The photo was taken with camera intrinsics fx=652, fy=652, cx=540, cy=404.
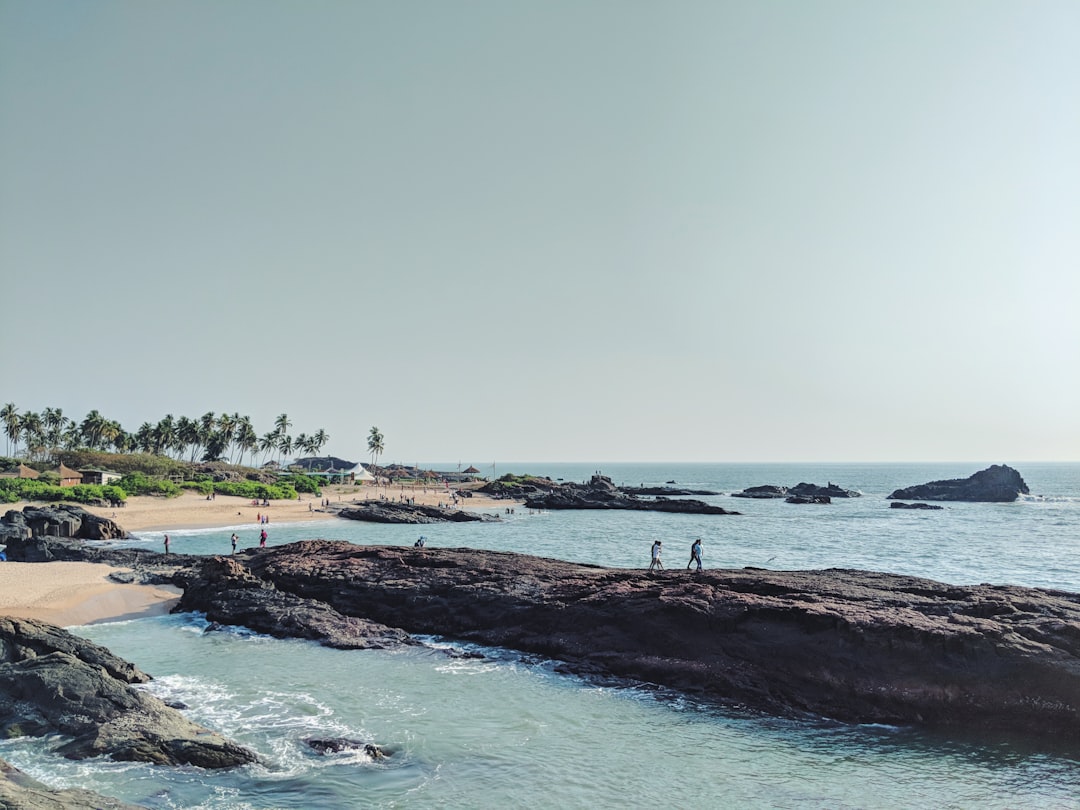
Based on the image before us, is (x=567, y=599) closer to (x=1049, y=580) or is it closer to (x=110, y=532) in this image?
(x=1049, y=580)

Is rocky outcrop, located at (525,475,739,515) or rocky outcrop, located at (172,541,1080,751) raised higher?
rocky outcrop, located at (172,541,1080,751)

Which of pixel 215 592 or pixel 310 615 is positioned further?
pixel 215 592

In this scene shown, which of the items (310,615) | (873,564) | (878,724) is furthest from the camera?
(873,564)

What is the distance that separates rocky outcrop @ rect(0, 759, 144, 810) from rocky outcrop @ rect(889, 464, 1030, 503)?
133 metres

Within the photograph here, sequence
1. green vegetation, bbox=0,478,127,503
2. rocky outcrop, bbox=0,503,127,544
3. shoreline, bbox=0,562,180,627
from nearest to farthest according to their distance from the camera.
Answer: shoreline, bbox=0,562,180,627
rocky outcrop, bbox=0,503,127,544
green vegetation, bbox=0,478,127,503

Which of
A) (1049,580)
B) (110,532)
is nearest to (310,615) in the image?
(110,532)

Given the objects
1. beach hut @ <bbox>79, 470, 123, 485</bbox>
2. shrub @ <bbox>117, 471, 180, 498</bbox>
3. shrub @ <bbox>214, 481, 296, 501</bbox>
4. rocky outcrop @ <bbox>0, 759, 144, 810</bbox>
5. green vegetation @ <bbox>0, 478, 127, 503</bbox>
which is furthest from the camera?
shrub @ <bbox>214, 481, 296, 501</bbox>

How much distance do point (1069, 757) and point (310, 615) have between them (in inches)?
893

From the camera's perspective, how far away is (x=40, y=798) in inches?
363

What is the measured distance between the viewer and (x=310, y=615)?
80.2ft

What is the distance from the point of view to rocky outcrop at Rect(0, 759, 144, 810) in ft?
29.1

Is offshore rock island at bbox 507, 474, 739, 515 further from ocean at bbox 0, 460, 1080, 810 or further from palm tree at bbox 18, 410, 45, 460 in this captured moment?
palm tree at bbox 18, 410, 45, 460

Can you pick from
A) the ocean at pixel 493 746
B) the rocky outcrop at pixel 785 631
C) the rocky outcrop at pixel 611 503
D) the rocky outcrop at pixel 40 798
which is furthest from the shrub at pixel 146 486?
the rocky outcrop at pixel 40 798

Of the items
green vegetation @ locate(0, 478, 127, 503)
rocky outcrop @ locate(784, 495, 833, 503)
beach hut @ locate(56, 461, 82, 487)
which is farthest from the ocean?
rocky outcrop @ locate(784, 495, 833, 503)
